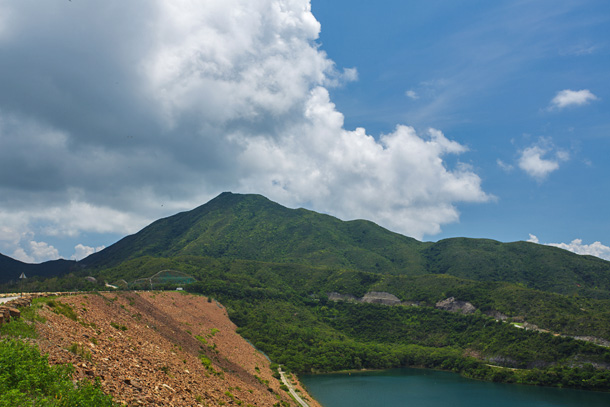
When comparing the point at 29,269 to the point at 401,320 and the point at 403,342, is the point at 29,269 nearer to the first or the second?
the point at 401,320

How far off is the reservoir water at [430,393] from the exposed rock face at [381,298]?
4900 cm

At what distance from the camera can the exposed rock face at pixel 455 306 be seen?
123m

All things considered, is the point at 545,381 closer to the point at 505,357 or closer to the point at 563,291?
the point at 505,357

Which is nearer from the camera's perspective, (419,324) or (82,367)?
(82,367)

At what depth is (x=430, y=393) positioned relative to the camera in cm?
7294

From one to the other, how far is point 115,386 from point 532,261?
22270 centimetres

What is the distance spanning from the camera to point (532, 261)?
→ 199625mm

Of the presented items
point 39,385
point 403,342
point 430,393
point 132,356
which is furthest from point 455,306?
point 39,385

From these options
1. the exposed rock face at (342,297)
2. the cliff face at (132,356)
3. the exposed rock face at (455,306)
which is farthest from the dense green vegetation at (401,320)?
the cliff face at (132,356)

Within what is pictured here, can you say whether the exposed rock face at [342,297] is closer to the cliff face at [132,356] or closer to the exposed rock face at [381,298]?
the exposed rock face at [381,298]

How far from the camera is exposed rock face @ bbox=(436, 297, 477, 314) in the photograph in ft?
404

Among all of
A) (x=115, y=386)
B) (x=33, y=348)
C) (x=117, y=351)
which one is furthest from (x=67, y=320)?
(x=115, y=386)

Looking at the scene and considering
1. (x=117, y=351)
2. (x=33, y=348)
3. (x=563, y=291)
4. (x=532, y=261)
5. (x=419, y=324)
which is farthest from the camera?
(x=532, y=261)

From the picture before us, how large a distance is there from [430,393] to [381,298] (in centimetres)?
6481
